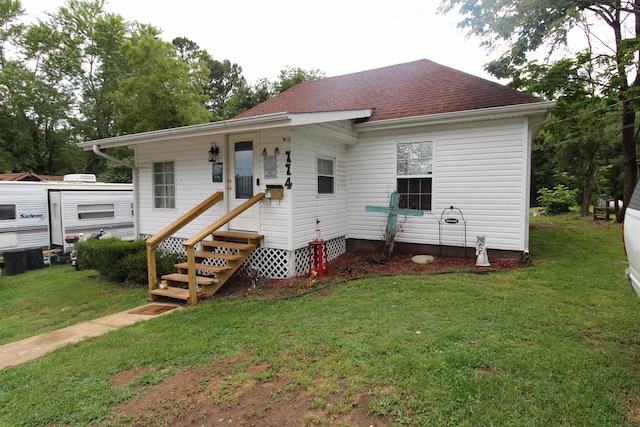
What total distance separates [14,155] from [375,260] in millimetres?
25218

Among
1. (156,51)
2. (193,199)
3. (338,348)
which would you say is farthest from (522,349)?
(156,51)

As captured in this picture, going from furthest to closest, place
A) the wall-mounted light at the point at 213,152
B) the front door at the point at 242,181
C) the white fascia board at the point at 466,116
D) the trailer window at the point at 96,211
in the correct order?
the trailer window at the point at 96,211 < the wall-mounted light at the point at 213,152 < the front door at the point at 242,181 < the white fascia board at the point at 466,116

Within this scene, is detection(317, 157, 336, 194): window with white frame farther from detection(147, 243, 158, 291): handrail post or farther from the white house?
detection(147, 243, 158, 291): handrail post

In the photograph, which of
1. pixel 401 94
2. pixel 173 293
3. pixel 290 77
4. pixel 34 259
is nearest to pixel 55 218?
pixel 34 259

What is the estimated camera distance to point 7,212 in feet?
33.1

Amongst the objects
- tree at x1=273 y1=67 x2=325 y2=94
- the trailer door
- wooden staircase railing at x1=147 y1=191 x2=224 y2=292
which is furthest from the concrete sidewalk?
tree at x1=273 y1=67 x2=325 y2=94

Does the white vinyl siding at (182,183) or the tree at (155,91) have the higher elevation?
the tree at (155,91)

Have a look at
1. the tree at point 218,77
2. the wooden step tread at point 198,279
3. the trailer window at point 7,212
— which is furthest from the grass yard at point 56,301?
the tree at point 218,77

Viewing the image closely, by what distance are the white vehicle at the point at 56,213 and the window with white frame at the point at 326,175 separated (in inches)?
338

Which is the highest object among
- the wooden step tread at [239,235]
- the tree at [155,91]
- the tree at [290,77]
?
the tree at [290,77]

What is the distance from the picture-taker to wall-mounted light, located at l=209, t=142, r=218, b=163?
733 centimetres

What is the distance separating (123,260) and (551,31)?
12.5m

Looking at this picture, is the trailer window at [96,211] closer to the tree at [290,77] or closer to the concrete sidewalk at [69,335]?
the concrete sidewalk at [69,335]

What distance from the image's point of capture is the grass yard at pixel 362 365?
2.42 metres
